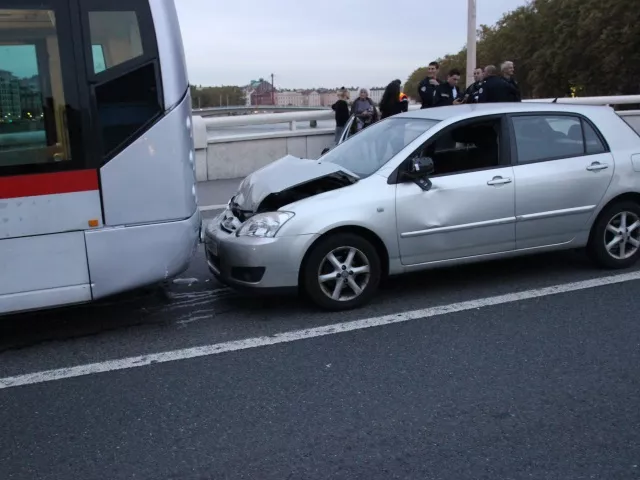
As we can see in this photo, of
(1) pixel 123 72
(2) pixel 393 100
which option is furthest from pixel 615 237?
(2) pixel 393 100

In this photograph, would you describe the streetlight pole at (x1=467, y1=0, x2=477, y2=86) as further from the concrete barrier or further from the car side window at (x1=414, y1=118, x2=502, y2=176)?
the car side window at (x1=414, y1=118, x2=502, y2=176)

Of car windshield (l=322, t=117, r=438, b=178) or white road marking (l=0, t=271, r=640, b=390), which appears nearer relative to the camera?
white road marking (l=0, t=271, r=640, b=390)

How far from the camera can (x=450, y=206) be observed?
5.68m

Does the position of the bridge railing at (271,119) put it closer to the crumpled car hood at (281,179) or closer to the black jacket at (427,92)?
the black jacket at (427,92)

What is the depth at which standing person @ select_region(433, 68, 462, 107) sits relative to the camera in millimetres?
12133

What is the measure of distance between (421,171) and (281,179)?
1136mm

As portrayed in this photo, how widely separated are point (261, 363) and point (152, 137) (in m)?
1.76

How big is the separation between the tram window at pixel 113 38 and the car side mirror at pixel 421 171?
7.35ft

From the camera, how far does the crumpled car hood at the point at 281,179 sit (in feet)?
18.3

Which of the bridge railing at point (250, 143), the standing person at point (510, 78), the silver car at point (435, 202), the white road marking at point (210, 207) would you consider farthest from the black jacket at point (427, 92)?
the silver car at point (435, 202)

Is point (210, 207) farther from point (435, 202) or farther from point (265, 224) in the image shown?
point (435, 202)

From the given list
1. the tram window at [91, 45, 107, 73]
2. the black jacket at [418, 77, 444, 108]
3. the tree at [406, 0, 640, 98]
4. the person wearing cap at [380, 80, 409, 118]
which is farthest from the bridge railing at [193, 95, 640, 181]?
the tree at [406, 0, 640, 98]

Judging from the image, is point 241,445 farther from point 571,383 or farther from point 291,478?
point 571,383

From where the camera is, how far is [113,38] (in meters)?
4.80
